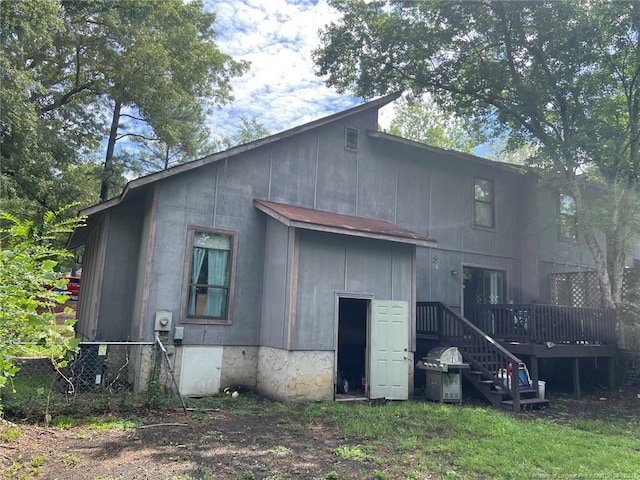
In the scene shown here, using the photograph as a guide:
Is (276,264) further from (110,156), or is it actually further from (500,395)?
(110,156)

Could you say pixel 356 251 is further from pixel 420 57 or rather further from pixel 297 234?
pixel 420 57

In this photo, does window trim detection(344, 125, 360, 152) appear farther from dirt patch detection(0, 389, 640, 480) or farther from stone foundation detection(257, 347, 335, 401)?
dirt patch detection(0, 389, 640, 480)

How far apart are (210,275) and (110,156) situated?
1437 centimetres

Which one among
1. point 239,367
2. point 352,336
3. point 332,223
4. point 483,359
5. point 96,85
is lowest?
point 239,367

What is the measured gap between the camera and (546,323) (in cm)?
1036

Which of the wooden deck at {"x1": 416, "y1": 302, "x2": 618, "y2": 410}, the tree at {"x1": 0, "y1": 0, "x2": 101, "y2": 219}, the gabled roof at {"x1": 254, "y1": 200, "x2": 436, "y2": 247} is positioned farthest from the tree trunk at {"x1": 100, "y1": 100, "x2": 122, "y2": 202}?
the wooden deck at {"x1": 416, "y1": 302, "x2": 618, "y2": 410}

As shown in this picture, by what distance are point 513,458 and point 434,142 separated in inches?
1083

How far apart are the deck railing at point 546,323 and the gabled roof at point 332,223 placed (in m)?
2.65

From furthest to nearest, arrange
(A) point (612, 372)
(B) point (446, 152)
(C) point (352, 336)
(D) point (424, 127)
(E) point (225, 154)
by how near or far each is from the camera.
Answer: (D) point (424, 127), (B) point (446, 152), (C) point (352, 336), (A) point (612, 372), (E) point (225, 154)

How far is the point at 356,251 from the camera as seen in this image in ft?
31.4

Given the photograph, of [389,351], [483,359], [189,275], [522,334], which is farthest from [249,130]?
[483,359]

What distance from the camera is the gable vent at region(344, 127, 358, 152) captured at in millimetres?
11382

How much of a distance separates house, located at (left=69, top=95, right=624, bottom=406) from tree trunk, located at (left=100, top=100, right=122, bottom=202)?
904 cm

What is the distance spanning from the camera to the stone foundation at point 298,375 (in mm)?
8508
